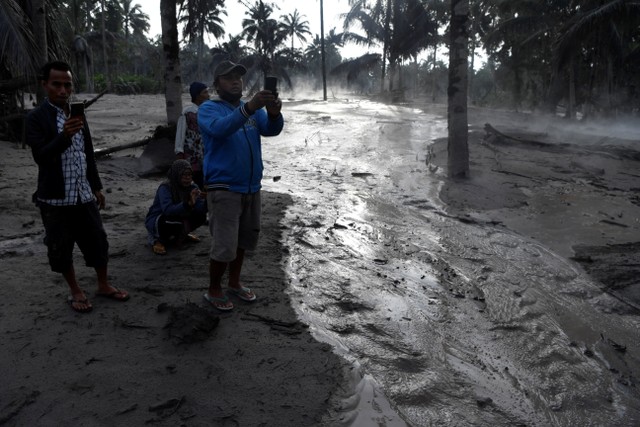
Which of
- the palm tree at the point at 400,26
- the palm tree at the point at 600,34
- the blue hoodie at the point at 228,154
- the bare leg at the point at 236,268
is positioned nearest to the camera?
the blue hoodie at the point at 228,154

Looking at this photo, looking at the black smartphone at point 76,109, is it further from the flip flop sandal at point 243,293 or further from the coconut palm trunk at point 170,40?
the coconut palm trunk at point 170,40

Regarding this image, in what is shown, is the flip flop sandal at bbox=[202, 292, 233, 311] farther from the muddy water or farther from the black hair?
the black hair

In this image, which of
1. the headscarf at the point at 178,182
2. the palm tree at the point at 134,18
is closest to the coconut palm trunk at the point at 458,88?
the headscarf at the point at 178,182

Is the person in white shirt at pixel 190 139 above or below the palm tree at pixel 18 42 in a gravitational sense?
below

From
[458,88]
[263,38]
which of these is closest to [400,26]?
[263,38]

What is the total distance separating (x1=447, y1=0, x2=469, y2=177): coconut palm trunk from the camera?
26.9 feet

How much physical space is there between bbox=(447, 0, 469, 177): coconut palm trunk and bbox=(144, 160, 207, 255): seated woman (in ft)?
18.9

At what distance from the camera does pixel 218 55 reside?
4228 cm

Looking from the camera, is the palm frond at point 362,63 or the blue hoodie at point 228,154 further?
the palm frond at point 362,63

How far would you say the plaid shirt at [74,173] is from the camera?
9.80 feet

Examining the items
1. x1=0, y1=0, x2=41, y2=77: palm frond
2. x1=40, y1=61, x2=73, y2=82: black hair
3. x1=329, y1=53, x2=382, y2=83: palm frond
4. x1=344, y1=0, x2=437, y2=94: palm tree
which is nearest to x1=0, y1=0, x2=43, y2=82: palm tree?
x1=0, y1=0, x2=41, y2=77: palm frond

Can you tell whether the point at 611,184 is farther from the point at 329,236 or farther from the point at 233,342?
the point at 233,342

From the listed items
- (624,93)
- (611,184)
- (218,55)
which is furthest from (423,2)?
(611,184)

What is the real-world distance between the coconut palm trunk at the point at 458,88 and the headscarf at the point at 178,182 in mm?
5844
